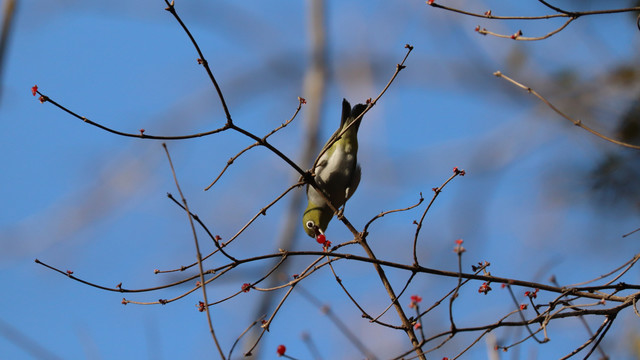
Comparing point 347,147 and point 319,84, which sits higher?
point 319,84

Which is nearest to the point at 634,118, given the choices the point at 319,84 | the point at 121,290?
the point at 319,84

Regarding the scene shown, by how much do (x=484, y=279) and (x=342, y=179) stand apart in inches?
112

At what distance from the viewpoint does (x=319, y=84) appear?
8.92m

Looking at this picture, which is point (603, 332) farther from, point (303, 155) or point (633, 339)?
point (303, 155)

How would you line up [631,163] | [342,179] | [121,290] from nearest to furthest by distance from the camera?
[121,290] < [342,179] < [631,163]

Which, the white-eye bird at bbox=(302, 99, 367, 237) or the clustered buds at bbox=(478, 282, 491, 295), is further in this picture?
the white-eye bird at bbox=(302, 99, 367, 237)

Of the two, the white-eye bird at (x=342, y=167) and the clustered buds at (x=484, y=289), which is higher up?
the white-eye bird at (x=342, y=167)

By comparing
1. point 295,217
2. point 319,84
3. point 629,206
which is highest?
point 319,84

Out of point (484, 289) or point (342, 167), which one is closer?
point (484, 289)

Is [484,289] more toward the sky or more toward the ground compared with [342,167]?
more toward the ground

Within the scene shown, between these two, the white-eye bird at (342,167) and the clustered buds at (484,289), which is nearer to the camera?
the clustered buds at (484,289)

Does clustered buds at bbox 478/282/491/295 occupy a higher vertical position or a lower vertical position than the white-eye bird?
lower

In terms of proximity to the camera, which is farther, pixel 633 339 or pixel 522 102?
pixel 522 102

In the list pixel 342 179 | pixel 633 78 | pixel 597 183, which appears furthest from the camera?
pixel 633 78
